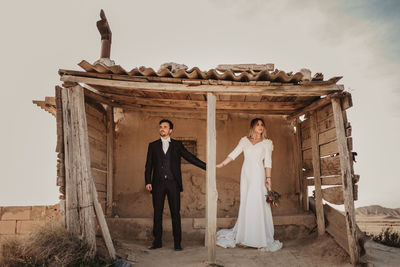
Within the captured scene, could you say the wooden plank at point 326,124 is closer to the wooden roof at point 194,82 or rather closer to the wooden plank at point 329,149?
the wooden plank at point 329,149

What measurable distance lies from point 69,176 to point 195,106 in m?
2.95

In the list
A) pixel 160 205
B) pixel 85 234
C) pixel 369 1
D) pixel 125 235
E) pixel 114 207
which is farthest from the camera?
pixel 369 1

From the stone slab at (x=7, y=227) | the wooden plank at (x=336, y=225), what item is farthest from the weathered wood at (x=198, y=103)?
the stone slab at (x=7, y=227)

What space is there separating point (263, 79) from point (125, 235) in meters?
3.93

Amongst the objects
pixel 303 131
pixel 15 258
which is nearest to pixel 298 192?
pixel 303 131

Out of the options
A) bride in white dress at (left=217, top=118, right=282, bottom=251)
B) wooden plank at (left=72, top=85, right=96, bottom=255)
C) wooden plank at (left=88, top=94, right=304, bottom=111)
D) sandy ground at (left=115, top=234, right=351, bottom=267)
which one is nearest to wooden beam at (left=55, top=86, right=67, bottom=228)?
wooden plank at (left=72, top=85, right=96, bottom=255)

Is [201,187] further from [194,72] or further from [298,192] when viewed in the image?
[194,72]

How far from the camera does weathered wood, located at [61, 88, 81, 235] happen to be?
469 centimetres

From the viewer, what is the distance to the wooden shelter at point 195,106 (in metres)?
4.91

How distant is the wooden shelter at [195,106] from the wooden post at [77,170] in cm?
1

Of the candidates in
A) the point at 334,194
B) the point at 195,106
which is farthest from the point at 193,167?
the point at 334,194

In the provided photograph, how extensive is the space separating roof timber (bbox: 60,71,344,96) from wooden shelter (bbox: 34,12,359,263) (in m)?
0.02

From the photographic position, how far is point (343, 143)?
5285mm

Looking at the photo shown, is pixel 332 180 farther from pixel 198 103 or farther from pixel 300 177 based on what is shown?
pixel 198 103
